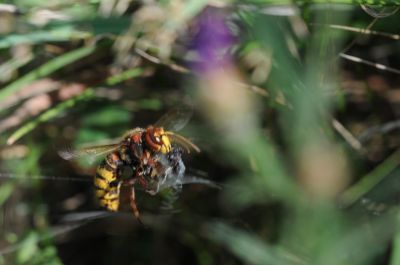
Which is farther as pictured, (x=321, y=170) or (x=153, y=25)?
(x=153, y=25)

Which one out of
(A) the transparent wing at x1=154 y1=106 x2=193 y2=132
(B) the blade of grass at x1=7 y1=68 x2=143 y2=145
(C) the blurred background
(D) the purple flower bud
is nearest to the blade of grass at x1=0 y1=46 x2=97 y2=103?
(C) the blurred background

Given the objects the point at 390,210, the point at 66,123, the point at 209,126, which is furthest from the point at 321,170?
the point at 66,123

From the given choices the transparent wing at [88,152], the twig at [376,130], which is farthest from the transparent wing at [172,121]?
the twig at [376,130]

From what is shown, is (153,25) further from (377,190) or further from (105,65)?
(377,190)

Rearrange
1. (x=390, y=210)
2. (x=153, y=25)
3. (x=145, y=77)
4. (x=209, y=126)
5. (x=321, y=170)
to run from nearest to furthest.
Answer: (x=321, y=170) < (x=390, y=210) < (x=153, y=25) < (x=209, y=126) < (x=145, y=77)

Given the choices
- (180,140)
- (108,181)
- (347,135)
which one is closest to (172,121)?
(180,140)

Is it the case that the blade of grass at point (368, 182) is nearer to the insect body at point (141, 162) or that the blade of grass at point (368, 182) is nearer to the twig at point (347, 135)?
the twig at point (347, 135)

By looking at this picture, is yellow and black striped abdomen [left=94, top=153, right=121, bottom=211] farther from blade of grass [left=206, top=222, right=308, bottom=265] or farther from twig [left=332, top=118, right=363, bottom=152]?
twig [left=332, top=118, right=363, bottom=152]
